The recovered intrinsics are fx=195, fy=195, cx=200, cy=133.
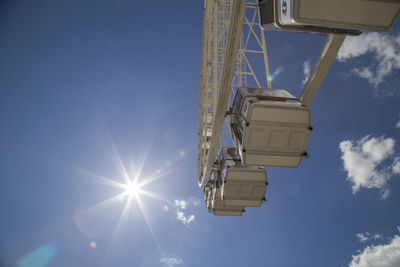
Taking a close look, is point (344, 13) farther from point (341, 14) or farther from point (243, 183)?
point (243, 183)

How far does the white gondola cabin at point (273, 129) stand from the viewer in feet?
15.3

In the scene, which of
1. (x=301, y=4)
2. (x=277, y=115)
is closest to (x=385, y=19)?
(x=301, y=4)

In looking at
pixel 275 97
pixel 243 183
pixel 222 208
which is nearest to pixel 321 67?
pixel 275 97

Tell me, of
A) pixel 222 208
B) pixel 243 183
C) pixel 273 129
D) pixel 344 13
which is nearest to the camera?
pixel 344 13

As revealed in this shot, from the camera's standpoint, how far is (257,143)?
4898mm

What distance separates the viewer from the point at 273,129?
4773 millimetres

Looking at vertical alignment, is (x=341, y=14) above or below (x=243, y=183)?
below

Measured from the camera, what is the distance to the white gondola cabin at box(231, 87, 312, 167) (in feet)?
15.3

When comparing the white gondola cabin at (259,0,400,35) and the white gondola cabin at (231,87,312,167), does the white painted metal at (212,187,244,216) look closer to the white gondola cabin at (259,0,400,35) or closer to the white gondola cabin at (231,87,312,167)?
the white gondola cabin at (231,87,312,167)

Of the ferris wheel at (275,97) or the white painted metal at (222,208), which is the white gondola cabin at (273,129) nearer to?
the ferris wheel at (275,97)

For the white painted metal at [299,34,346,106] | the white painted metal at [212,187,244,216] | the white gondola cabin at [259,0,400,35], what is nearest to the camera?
the white gondola cabin at [259,0,400,35]

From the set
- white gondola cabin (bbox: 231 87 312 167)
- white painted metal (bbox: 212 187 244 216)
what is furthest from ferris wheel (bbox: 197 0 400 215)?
white painted metal (bbox: 212 187 244 216)

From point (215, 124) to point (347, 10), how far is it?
4.49 meters

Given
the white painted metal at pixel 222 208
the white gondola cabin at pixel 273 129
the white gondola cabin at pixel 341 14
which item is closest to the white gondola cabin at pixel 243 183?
the white painted metal at pixel 222 208
